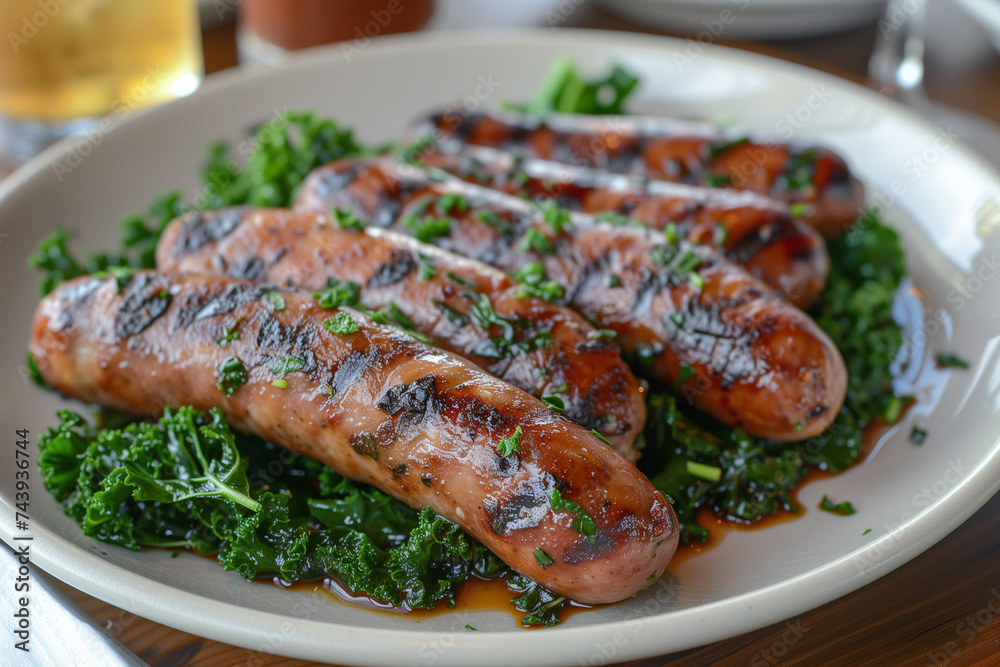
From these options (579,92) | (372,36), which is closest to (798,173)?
(579,92)

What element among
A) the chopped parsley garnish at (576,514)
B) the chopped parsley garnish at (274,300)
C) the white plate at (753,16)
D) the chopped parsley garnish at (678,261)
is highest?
the white plate at (753,16)

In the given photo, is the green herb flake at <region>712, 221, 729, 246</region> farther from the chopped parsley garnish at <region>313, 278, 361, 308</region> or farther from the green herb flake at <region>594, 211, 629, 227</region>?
the chopped parsley garnish at <region>313, 278, 361, 308</region>

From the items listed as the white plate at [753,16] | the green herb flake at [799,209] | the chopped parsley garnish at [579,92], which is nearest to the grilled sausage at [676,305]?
the green herb flake at [799,209]

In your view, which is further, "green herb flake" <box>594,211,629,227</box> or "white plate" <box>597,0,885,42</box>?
"white plate" <box>597,0,885,42</box>

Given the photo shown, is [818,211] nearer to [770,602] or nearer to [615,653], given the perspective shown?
[770,602]

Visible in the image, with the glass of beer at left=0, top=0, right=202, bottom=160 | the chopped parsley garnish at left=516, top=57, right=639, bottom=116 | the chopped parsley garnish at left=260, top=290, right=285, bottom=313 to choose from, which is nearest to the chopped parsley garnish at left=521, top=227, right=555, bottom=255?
the chopped parsley garnish at left=260, top=290, right=285, bottom=313

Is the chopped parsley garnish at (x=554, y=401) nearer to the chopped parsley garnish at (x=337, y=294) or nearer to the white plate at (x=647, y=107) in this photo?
the white plate at (x=647, y=107)
